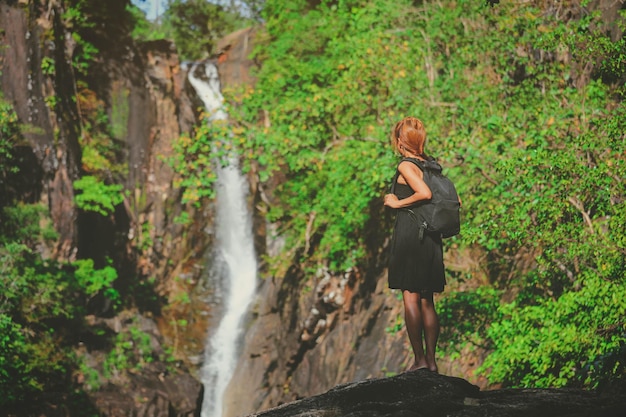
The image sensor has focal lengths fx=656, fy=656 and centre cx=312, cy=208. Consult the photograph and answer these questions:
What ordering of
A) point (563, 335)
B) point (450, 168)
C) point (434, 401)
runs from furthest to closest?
point (450, 168) → point (563, 335) → point (434, 401)

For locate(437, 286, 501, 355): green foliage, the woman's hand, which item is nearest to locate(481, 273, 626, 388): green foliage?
locate(437, 286, 501, 355): green foliage

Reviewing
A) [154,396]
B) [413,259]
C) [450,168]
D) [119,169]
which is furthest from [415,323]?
[119,169]

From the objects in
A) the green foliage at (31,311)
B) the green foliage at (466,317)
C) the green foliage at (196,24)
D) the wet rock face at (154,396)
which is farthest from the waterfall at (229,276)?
the green foliage at (196,24)

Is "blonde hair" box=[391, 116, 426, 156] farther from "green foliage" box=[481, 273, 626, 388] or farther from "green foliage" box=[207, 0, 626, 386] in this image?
"green foliage" box=[481, 273, 626, 388]

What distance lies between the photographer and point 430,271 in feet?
16.9

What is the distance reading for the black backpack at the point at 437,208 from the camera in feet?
16.6

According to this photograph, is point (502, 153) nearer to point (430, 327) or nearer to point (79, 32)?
point (430, 327)

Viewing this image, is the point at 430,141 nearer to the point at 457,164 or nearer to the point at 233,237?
the point at 457,164

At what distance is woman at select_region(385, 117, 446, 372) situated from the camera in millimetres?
5117

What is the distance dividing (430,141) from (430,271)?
5.42 m

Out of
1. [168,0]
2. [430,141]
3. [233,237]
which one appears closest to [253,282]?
[233,237]

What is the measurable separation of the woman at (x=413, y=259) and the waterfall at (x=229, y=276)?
43.8 ft

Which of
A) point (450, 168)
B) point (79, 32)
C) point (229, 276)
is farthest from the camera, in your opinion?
point (229, 276)

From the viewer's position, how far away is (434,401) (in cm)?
434
